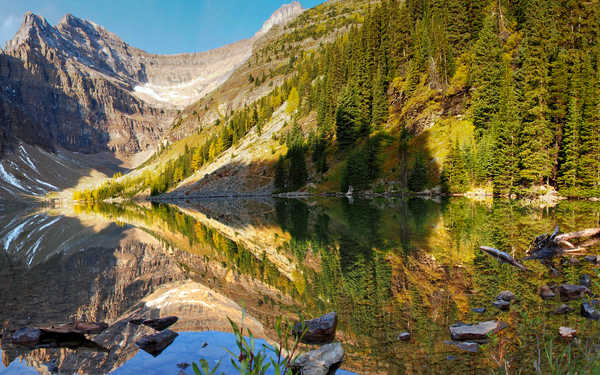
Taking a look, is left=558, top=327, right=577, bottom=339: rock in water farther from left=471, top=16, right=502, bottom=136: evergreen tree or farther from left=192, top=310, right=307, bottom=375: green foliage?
left=471, top=16, right=502, bottom=136: evergreen tree

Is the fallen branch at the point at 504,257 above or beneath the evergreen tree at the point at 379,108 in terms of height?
beneath

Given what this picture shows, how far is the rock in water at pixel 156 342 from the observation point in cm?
568

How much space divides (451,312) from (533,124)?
157 feet

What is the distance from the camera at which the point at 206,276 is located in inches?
433

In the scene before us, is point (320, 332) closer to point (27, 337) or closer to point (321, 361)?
point (321, 361)

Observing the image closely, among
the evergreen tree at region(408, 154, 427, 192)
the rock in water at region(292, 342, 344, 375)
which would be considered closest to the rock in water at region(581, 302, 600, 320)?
the rock in water at region(292, 342, 344, 375)

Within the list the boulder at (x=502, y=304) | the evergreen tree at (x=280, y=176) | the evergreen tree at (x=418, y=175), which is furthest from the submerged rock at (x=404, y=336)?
the evergreen tree at (x=280, y=176)

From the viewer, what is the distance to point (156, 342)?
5.88 meters

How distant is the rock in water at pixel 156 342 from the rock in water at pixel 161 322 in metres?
0.68

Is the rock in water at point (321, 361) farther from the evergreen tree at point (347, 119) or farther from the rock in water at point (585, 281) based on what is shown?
the evergreen tree at point (347, 119)

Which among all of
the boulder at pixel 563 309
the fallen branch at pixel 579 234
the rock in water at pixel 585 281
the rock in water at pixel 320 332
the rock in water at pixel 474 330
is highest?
the fallen branch at pixel 579 234

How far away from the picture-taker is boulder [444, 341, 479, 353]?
4.64m

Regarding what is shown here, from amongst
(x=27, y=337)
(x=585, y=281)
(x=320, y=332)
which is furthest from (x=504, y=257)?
(x=27, y=337)

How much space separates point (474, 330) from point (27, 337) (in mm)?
8270
